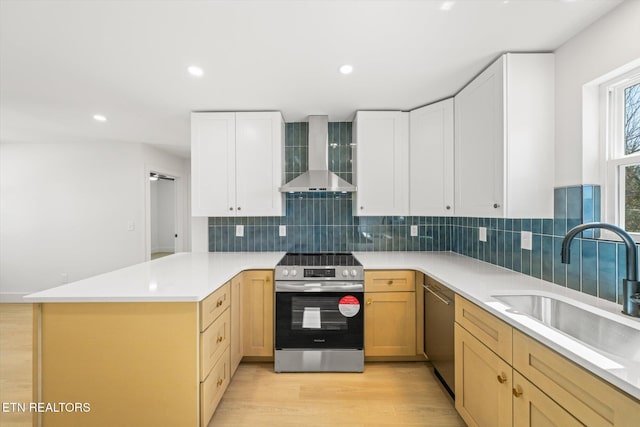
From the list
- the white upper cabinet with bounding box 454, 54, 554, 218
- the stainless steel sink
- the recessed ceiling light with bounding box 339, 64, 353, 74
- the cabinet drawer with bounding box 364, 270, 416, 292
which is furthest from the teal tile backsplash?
the stainless steel sink

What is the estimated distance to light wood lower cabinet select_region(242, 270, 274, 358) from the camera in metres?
2.41

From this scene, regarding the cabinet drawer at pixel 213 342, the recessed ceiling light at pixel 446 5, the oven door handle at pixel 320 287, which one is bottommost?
the cabinet drawer at pixel 213 342

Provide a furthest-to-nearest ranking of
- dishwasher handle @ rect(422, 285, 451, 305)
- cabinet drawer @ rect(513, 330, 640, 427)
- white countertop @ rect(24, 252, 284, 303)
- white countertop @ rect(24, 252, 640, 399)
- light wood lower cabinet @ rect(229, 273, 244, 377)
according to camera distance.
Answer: light wood lower cabinet @ rect(229, 273, 244, 377) < dishwasher handle @ rect(422, 285, 451, 305) < white countertop @ rect(24, 252, 284, 303) < white countertop @ rect(24, 252, 640, 399) < cabinet drawer @ rect(513, 330, 640, 427)

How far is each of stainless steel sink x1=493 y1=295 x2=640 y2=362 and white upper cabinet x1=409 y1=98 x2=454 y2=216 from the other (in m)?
1.04

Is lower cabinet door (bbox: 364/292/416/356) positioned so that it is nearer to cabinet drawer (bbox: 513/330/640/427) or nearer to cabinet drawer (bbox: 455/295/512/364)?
cabinet drawer (bbox: 455/295/512/364)

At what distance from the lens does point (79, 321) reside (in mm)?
1518

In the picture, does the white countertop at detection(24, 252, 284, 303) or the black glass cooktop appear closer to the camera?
the white countertop at detection(24, 252, 284, 303)

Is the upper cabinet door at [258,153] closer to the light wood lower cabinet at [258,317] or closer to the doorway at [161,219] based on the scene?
the light wood lower cabinet at [258,317]

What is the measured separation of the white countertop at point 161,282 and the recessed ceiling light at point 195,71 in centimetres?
142

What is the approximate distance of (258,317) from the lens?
2.42 metres

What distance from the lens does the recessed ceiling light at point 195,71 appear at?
1958 millimetres

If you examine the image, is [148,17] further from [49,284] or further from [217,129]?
[49,284]

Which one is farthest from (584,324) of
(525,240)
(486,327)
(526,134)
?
(526,134)

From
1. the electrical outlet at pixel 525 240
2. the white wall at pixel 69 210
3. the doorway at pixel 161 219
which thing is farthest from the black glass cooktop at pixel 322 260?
the doorway at pixel 161 219
